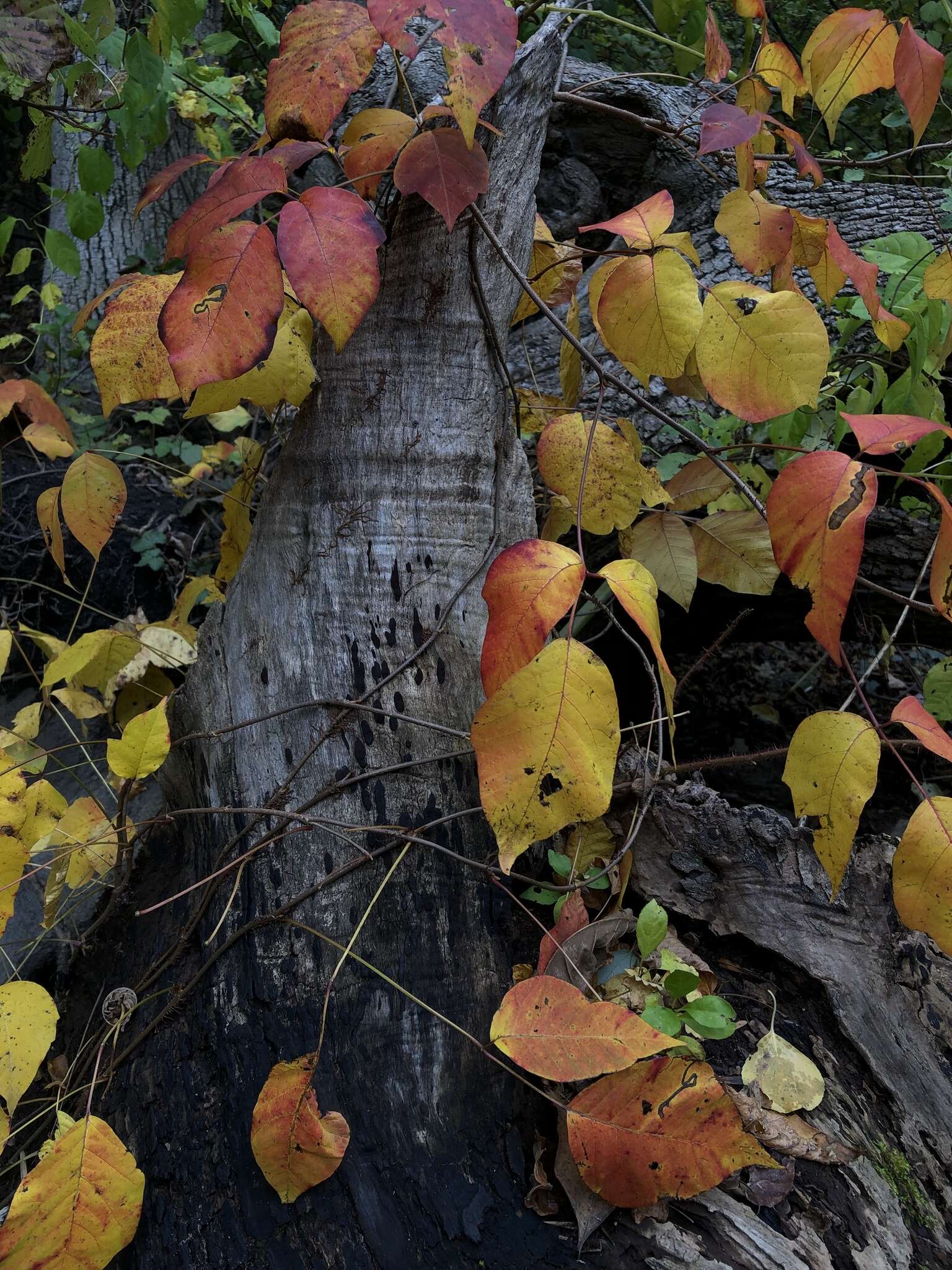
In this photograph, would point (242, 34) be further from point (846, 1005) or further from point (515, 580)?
point (846, 1005)

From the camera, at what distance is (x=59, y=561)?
1235 millimetres

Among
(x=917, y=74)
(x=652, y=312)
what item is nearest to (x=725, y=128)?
(x=917, y=74)

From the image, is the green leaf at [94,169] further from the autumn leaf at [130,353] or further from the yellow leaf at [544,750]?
the yellow leaf at [544,750]

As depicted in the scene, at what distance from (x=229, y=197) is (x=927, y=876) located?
1.00m

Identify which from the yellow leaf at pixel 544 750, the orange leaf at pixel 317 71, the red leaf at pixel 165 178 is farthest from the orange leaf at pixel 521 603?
the red leaf at pixel 165 178

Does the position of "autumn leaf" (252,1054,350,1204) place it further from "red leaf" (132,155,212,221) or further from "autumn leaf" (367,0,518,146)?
"red leaf" (132,155,212,221)

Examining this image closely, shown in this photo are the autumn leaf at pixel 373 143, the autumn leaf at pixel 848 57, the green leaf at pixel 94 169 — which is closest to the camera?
the autumn leaf at pixel 373 143

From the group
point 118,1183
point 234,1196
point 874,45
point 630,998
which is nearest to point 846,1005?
point 630,998

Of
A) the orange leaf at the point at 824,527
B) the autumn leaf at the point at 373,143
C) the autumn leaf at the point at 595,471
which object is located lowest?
the autumn leaf at the point at 595,471

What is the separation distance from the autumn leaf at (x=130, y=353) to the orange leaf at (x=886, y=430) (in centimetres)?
73

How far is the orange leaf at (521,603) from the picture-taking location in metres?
0.76

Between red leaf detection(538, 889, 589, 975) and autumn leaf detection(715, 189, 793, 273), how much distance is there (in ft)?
2.79

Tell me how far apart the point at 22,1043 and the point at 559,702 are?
654mm

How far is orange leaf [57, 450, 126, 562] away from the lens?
125 centimetres
